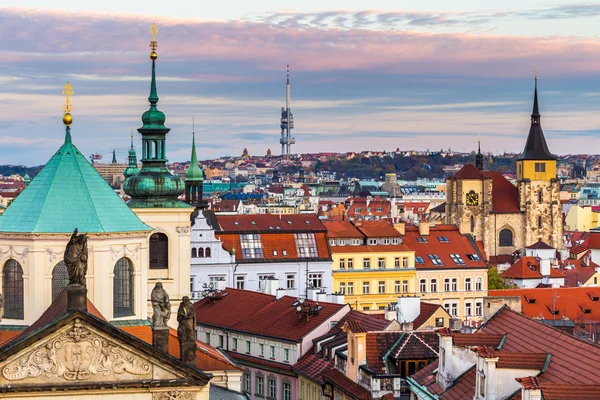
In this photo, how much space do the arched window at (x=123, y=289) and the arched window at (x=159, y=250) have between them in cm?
1038

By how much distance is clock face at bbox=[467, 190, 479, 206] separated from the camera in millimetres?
168113

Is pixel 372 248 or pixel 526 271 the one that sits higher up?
pixel 372 248

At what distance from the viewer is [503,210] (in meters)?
169

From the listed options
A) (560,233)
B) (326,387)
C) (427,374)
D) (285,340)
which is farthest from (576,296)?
(560,233)

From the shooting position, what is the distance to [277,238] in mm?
96438

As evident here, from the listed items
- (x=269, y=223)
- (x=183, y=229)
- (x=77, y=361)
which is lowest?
(x=77, y=361)

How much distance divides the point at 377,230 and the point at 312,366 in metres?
49.4

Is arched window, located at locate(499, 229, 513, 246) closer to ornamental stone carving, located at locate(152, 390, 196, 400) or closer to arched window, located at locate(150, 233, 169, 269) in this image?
arched window, located at locate(150, 233, 169, 269)

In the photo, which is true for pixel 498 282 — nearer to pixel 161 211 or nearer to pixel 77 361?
pixel 161 211

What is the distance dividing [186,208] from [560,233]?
117431 millimetres

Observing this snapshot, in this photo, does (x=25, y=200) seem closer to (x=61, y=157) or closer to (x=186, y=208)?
(x=61, y=157)

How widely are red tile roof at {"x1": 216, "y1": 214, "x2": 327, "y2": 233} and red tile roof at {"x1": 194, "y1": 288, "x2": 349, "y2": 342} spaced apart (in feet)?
78.0

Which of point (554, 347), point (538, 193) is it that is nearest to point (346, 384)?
point (554, 347)

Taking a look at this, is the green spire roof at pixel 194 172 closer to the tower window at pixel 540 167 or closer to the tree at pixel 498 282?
the tree at pixel 498 282
